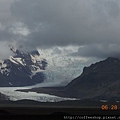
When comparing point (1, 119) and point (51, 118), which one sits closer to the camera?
point (1, 119)

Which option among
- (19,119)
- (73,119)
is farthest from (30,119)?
(73,119)

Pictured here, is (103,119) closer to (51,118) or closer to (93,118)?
(93,118)

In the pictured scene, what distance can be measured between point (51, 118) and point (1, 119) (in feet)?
62.1

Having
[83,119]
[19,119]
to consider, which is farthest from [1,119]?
[83,119]

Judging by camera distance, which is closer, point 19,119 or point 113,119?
point 113,119

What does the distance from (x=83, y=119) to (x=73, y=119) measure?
3.06m

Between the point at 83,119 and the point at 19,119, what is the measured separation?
25672 mm

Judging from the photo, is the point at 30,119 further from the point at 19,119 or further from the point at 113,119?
the point at 113,119

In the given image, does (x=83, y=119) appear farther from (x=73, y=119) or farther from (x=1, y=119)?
(x=1, y=119)

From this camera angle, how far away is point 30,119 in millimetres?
127188

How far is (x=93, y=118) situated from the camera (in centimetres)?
10719

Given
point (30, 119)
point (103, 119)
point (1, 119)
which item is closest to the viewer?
point (103, 119)

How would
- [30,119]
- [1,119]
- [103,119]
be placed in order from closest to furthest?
[103,119] → [1,119] → [30,119]

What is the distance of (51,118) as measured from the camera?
127938mm
